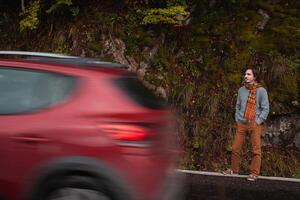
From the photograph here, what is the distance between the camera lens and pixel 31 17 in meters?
13.2

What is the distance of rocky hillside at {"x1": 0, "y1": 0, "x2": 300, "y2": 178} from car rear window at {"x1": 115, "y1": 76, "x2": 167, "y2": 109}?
5725 millimetres

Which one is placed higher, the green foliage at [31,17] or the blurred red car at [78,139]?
the green foliage at [31,17]

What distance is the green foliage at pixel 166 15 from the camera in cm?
1216

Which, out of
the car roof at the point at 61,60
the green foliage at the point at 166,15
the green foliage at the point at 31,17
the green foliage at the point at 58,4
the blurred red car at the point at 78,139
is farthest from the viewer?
the green foliage at the point at 31,17

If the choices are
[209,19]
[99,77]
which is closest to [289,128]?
[209,19]

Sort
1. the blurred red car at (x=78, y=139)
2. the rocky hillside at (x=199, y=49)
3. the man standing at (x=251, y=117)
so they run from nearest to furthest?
the blurred red car at (x=78, y=139) → the man standing at (x=251, y=117) → the rocky hillside at (x=199, y=49)

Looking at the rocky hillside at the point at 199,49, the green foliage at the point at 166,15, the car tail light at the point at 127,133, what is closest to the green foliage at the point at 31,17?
the rocky hillside at the point at 199,49

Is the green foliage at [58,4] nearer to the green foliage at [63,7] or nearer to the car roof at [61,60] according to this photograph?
the green foliage at [63,7]

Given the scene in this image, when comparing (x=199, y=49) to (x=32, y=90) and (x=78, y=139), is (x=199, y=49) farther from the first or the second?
(x=78, y=139)

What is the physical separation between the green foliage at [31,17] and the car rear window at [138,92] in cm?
791

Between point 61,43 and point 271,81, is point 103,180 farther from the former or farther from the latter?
point 61,43

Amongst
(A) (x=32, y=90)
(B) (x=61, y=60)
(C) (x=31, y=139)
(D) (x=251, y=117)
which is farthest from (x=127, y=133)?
(D) (x=251, y=117)

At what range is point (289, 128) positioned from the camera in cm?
1161

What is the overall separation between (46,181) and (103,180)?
504mm
